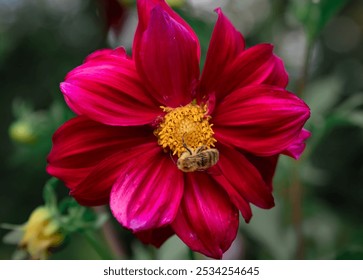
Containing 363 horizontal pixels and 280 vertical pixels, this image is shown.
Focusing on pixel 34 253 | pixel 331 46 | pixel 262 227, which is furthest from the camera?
pixel 331 46

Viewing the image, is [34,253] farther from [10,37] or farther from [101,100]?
[10,37]

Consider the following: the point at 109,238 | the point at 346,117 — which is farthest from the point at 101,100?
the point at 346,117

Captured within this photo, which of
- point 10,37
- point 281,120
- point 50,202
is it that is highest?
point 281,120

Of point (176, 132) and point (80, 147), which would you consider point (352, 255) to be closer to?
point (176, 132)

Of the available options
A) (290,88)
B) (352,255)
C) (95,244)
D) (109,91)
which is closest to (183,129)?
(109,91)

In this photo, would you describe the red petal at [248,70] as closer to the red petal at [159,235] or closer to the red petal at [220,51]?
the red petal at [220,51]

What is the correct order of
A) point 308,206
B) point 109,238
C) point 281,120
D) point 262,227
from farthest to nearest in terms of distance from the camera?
1. point 308,206
2. point 262,227
3. point 109,238
4. point 281,120

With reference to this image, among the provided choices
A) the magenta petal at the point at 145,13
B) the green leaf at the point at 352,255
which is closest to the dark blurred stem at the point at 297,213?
the green leaf at the point at 352,255

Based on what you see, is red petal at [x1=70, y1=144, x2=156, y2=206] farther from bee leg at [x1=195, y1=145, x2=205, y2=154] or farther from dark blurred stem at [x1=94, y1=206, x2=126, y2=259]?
dark blurred stem at [x1=94, y1=206, x2=126, y2=259]
